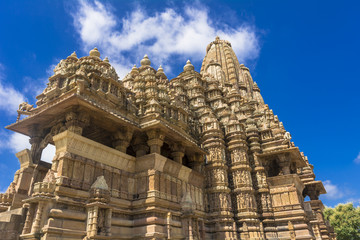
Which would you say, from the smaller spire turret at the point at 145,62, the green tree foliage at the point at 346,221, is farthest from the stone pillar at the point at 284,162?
the green tree foliage at the point at 346,221

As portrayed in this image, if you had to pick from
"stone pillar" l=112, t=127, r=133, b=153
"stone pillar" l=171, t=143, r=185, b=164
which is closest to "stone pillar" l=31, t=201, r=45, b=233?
"stone pillar" l=112, t=127, r=133, b=153

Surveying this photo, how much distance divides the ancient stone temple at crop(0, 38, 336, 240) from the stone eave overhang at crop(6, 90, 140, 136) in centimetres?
6

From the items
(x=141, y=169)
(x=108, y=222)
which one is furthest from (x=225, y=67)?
(x=108, y=222)

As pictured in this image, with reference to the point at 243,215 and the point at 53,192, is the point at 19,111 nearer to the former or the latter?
the point at 53,192

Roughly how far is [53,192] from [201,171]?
12.1 meters

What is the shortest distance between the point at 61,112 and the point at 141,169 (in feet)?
17.7

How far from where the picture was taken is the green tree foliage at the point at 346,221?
40469 mm

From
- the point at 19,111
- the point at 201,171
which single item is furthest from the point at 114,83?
the point at 201,171

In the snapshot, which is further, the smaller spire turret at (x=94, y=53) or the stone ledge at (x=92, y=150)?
the smaller spire turret at (x=94, y=53)

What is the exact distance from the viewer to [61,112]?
46.4ft

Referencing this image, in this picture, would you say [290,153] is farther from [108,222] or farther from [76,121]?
[76,121]

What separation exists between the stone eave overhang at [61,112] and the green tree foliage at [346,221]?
40637mm

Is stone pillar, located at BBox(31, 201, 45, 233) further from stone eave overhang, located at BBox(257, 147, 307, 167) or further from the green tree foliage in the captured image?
the green tree foliage

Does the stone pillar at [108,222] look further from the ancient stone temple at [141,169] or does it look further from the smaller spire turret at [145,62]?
the smaller spire turret at [145,62]
